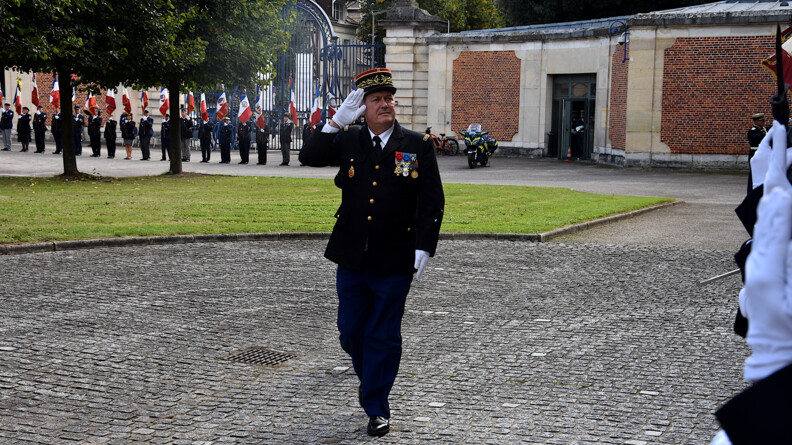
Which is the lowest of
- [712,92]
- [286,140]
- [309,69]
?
[286,140]

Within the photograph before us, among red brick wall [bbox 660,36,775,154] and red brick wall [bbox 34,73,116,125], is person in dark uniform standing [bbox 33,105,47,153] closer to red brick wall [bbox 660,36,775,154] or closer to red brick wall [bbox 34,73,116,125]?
red brick wall [bbox 34,73,116,125]

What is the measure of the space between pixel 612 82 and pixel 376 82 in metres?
25.6

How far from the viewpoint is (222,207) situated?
50.6 feet

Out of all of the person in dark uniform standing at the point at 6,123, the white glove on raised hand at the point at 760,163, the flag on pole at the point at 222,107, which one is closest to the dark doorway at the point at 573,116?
the flag on pole at the point at 222,107

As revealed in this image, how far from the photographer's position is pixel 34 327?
699cm

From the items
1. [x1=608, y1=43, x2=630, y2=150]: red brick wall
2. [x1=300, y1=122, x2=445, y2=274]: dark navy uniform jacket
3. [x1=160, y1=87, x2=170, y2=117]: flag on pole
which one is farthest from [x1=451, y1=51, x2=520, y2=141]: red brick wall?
[x1=300, y1=122, x2=445, y2=274]: dark navy uniform jacket

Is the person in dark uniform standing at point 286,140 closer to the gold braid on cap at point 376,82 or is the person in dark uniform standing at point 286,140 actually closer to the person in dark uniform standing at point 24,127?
the person in dark uniform standing at point 24,127

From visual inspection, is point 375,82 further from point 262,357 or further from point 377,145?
point 262,357

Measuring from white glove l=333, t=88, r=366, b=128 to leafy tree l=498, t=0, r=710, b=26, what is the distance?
34.5 metres

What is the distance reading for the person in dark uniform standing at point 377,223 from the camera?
4895 mm

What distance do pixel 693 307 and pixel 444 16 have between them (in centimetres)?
4788

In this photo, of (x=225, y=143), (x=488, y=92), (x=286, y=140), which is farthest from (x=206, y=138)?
(x=488, y=92)

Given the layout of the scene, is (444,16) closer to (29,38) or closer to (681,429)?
(29,38)

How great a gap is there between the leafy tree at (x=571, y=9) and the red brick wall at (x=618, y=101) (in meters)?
9.76
